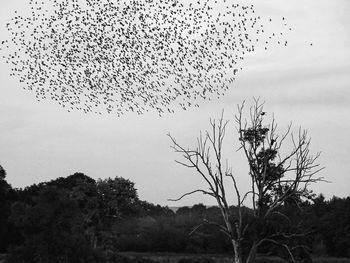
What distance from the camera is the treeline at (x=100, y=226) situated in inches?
1084

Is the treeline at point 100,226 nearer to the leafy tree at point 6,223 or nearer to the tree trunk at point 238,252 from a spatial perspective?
the leafy tree at point 6,223

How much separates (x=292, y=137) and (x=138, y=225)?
44.9 m

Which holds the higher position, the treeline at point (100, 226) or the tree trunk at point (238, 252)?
the treeline at point (100, 226)

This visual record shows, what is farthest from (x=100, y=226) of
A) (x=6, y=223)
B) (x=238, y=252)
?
(x=238, y=252)

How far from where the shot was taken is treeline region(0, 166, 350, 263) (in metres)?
27.5

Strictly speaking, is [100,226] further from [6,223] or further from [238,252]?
[238,252]

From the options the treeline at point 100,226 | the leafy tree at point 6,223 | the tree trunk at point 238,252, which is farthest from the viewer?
the leafy tree at point 6,223

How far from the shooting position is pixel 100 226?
157 feet

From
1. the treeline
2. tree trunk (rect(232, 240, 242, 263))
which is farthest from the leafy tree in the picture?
tree trunk (rect(232, 240, 242, 263))

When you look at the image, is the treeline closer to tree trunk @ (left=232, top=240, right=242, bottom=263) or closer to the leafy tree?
the leafy tree

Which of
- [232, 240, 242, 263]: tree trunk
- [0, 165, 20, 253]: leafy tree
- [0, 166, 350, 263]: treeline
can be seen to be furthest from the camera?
[0, 165, 20, 253]: leafy tree

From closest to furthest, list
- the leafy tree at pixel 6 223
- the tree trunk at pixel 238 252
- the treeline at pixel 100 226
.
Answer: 1. the treeline at pixel 100 226
2. the tree trunk at pixel 238 252
3. the leafy tree at pixel 6 223

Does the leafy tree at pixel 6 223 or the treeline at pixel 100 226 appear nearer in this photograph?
the treeline at pixel 100 226

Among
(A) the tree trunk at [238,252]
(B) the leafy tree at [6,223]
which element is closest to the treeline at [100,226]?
(B) the leafy tree at [6,223]
